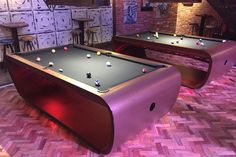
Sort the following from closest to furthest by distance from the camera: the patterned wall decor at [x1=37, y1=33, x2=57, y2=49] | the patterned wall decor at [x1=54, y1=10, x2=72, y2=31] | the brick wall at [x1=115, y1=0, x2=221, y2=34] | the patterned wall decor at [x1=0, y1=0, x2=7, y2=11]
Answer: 1. the patterned wall decor at [x1=0, y1=0, x2=7, y2=11]
2. the patterned wall decor at [x1=37, y1=33, x2=57, y2=49]
3. the patterned wall decor at [x1=54, y1=10, x2=72, y2=31]
4. the brick wall at [x1=115, y1=0, x2=221, y2=34]

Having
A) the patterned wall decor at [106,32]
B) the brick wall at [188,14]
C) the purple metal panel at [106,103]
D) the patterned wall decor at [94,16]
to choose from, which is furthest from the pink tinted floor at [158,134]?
the brick wall at [188,14]

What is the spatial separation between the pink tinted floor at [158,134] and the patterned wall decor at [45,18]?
2.48m

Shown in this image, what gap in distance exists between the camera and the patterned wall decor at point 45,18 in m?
5.19

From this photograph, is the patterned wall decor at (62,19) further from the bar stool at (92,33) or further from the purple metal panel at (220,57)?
the purple metal panel at (220,57)

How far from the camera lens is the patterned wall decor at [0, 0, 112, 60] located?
519 centimetres

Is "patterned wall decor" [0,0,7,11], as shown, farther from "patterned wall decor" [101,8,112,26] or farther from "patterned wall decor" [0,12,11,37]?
"patterned wall decor" [101,8,112,26]

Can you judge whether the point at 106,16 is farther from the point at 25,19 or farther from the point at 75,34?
the point at 25,19

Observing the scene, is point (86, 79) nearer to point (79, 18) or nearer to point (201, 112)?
point (201, 112)

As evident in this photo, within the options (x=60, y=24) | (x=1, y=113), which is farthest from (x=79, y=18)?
(x=1, y=113)

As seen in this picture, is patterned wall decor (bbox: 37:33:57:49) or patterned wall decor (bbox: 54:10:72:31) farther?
patterned wall decor (bbox: 54:10:72:31)

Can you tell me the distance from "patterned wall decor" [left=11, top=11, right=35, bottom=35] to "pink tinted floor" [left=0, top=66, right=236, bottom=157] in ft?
7.95

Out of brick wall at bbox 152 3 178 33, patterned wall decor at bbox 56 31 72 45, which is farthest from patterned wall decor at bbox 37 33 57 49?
brick wall at bbox 152 3 178 33

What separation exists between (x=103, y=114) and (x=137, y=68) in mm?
771

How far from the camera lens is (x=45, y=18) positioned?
19.1 ft
